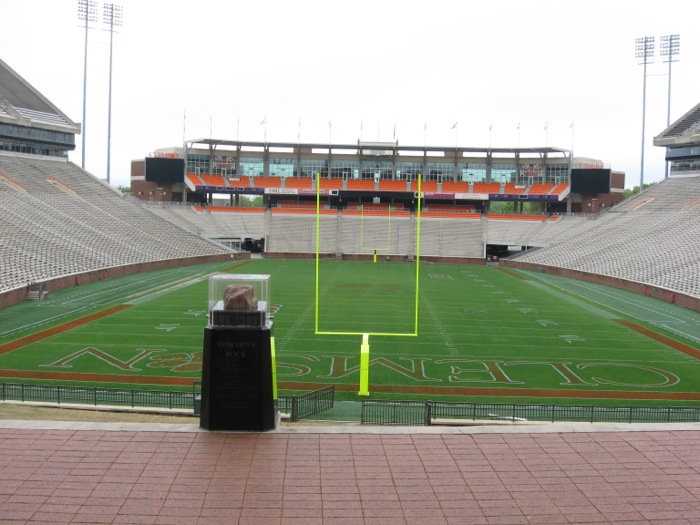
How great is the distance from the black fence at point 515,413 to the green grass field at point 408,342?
5.49 ft

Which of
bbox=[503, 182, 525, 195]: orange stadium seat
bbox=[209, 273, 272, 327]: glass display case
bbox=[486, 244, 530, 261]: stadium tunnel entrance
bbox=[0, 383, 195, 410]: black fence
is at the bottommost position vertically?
bbox=[0, 383, 195, 410]: black fence

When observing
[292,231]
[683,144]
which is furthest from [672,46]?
[292,231]

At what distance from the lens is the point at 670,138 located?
5419 cm

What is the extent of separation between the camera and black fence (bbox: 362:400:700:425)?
11.7 m

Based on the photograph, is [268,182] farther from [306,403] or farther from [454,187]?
[306,403]

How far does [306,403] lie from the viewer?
12.5 meters

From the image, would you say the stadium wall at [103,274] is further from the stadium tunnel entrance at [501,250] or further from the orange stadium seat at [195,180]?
the stadium tunnel entrance at [501,250]

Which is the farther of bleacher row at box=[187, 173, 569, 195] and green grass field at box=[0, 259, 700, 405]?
bleacher row at box=[187, 173, 569, 195]

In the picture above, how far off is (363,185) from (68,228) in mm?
30722

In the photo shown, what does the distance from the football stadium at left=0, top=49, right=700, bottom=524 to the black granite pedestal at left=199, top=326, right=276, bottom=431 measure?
29 centimetres

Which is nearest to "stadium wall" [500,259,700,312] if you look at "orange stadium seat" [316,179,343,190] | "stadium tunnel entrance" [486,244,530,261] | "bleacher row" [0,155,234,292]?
"stadium tunnel entrance" [486,244,530,261]

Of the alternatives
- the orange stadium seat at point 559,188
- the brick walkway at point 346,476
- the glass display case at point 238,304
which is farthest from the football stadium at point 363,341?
the glass display case at point 238,304

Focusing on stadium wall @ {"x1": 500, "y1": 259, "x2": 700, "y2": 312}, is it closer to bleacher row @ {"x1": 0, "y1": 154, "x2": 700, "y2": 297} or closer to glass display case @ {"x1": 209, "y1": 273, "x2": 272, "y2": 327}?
bleacher row @ {"x1": 0, "y1": 154, "x2": 700, "y2": 297}

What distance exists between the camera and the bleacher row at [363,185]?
61.3 meters
